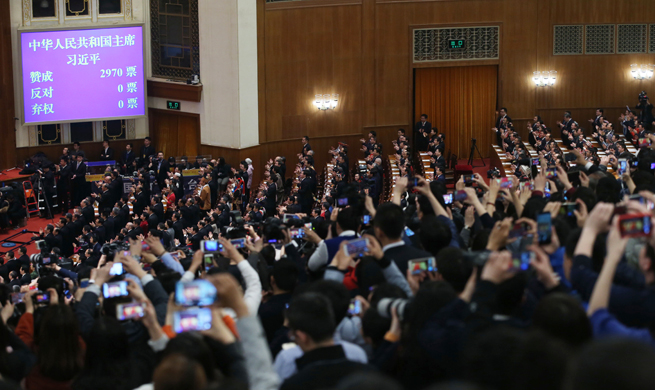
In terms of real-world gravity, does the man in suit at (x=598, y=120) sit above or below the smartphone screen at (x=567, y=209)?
above

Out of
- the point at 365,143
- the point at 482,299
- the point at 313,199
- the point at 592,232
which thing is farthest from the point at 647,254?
the point at 365,143

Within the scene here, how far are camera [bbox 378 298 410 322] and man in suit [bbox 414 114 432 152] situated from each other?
17.7 meters

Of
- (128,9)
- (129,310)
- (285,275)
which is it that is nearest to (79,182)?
(128,9)

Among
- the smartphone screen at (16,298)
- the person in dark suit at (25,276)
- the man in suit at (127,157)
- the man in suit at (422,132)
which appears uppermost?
the man in suit at (422,132)

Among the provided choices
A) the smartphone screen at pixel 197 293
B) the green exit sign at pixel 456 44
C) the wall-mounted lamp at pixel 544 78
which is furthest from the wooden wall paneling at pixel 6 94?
the smartphone screen at pixel 197 293

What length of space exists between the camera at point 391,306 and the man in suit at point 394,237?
32.7 inches

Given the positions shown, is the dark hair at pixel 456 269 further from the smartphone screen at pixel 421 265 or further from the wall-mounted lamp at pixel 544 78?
the wall-mounted lamp at pixel 544 78

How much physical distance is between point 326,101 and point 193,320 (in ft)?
61.9

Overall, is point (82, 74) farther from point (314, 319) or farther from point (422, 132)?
point (314, 319)

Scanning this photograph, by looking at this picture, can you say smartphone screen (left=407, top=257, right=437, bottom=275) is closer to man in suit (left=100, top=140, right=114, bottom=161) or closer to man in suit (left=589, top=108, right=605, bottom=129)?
man in suit (left=589, top=108, right=605, bottom=129)

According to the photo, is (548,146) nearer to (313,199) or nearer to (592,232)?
(313,199)

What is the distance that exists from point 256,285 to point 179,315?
49.9 inches

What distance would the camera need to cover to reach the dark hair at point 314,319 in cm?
328

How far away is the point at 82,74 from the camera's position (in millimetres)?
21562
